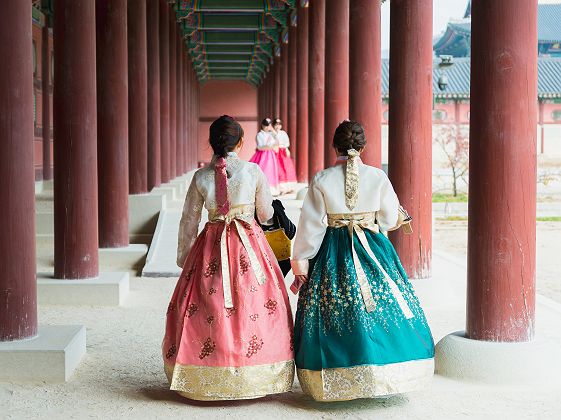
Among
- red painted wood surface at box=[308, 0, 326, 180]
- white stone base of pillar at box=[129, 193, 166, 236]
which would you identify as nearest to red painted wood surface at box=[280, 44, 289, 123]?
red painted wood surface at box=[308, 0, 326, 180]

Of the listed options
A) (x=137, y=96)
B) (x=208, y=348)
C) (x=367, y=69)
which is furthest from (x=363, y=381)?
(x=137, y=96)

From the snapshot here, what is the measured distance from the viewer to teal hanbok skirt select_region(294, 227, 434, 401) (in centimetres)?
442

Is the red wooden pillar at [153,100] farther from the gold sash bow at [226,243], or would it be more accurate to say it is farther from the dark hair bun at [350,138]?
the dark hair bun at [350,138]

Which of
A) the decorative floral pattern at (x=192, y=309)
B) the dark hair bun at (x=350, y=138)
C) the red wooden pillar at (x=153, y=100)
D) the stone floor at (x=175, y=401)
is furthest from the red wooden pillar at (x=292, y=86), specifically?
the decorative floral pattern at (x=192, y=309)

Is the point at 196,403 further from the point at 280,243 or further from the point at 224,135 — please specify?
the point at 224,135

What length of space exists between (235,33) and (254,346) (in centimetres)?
2258

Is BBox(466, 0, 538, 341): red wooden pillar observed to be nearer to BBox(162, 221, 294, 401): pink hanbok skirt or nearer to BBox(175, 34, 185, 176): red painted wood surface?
BBox(162, 221, 294, 401): pink hanbok skirt

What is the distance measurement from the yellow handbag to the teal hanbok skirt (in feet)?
1.39

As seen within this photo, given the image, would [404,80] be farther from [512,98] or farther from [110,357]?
[110,357]

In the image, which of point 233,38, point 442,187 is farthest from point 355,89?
point 442,187

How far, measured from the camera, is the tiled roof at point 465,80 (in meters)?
32.4

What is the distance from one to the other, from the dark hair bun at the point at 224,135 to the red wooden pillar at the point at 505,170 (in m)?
1.45

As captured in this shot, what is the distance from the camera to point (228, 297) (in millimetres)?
4543

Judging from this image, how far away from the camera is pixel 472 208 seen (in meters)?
5.29
